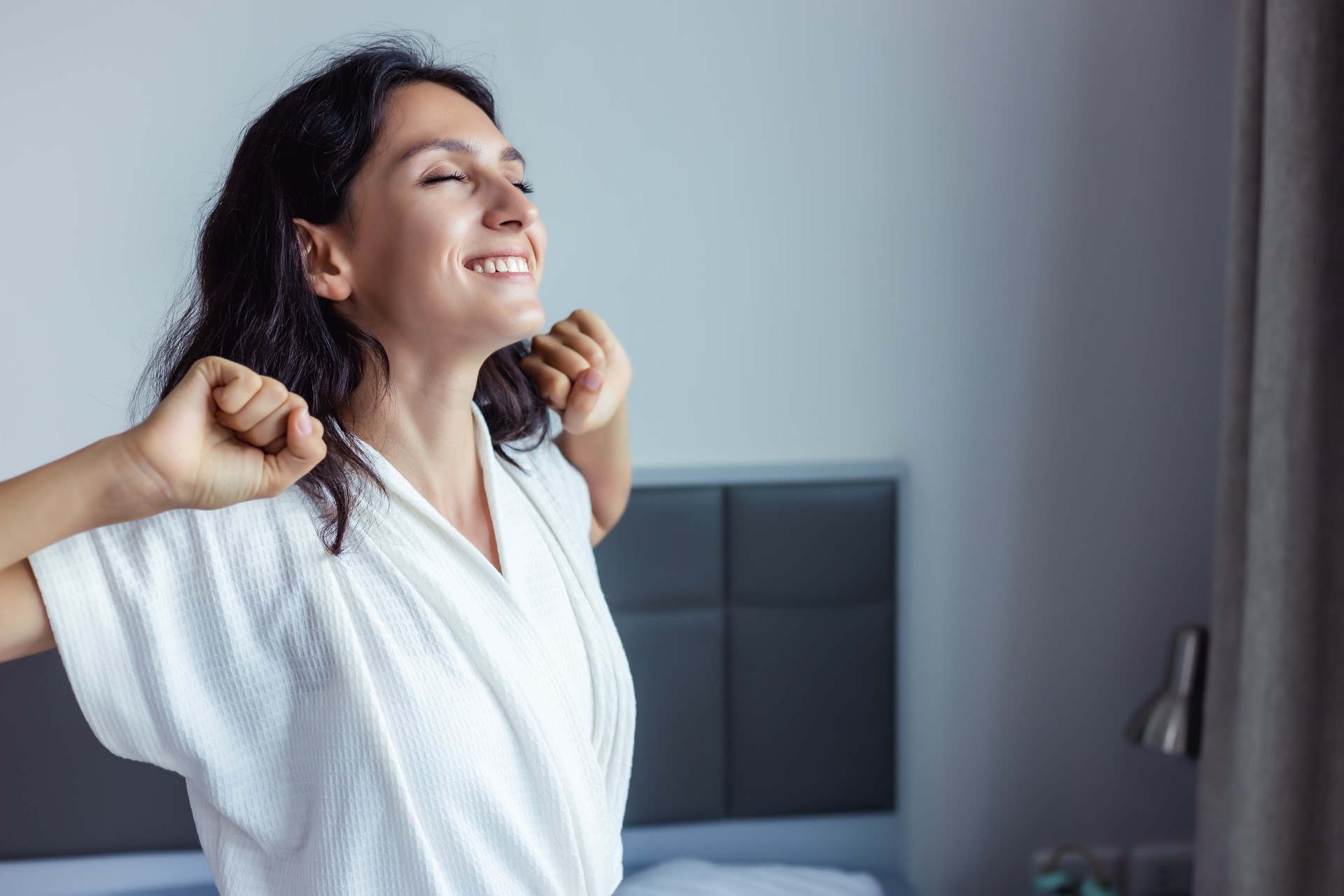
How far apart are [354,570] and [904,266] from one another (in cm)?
113

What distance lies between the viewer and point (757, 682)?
1.72m

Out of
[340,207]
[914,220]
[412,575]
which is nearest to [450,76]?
[340,207]

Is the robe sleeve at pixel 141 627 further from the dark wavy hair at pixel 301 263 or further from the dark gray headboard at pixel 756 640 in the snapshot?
the dark gray headboard at pixel 756 640

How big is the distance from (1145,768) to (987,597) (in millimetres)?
498

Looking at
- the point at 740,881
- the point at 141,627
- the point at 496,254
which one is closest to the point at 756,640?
the point at 740,881

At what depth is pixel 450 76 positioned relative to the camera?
1091mm

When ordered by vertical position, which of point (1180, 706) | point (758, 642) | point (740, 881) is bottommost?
point (740, 881)

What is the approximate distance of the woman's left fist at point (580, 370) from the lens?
3.95 ft

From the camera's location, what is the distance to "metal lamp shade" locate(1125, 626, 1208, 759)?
1.68 metres

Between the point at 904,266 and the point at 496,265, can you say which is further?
the point at 904,266

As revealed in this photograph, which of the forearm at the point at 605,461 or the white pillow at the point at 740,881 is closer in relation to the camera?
the forearm at the point at 605,461

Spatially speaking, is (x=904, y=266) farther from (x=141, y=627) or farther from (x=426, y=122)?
(x=141, y=627)

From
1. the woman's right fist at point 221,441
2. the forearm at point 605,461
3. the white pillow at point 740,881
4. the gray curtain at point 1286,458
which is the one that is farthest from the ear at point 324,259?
the gray curtain at point 1286,458

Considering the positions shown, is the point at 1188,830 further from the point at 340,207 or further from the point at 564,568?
the point at 340,207
